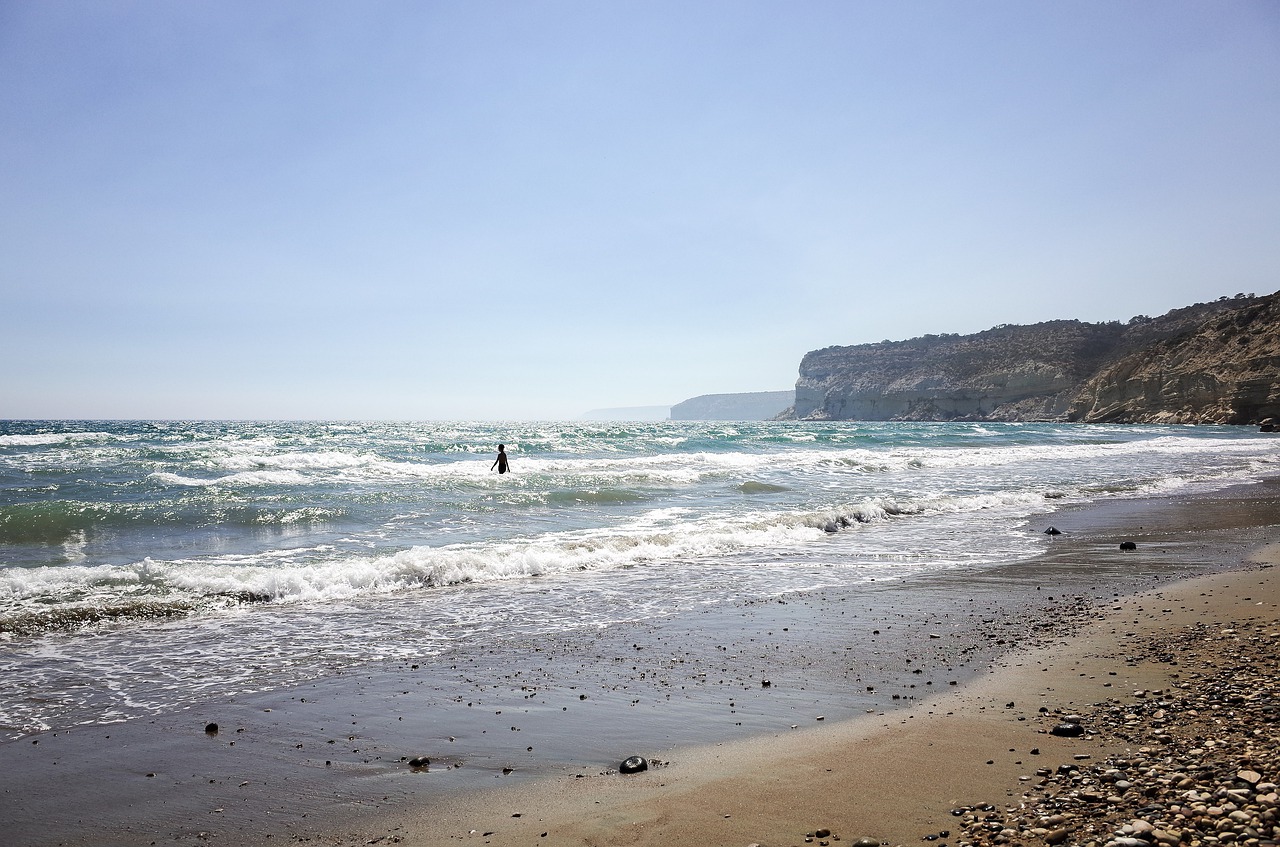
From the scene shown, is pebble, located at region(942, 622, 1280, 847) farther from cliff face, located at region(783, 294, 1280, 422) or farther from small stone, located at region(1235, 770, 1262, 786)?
cliff face, located at region(783, 294, 1280, 422)

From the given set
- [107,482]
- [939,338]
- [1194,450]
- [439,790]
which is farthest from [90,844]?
[939,338]

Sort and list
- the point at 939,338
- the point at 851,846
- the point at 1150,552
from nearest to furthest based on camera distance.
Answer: the point at 851,846 < the point at 1150,552 < the point at 939,338

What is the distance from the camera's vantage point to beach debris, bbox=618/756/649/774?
4.13m

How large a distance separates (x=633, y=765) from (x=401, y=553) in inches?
318

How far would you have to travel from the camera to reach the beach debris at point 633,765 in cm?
413

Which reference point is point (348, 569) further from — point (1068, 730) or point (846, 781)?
point (1068, 730)

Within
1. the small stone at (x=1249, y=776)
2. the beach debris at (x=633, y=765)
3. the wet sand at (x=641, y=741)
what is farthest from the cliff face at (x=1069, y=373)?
the beach debris at (x=633, y=765)

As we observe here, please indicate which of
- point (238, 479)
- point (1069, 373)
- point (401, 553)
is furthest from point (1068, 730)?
point (1069, 373)

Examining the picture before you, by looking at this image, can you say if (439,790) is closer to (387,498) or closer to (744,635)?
(744,635)

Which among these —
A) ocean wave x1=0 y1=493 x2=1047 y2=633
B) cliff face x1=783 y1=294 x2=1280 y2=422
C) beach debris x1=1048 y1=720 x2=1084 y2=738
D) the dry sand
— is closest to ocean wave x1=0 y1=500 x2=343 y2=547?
ocean wave x1=0 y1=493 x2=1047 y2=633

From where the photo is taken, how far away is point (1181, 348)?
268 feet

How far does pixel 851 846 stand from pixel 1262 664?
4.19 m

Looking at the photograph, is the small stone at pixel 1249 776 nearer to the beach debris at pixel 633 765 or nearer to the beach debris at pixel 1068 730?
the beach debris at pixel 1068 730

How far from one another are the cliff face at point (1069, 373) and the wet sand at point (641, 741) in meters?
78.4
